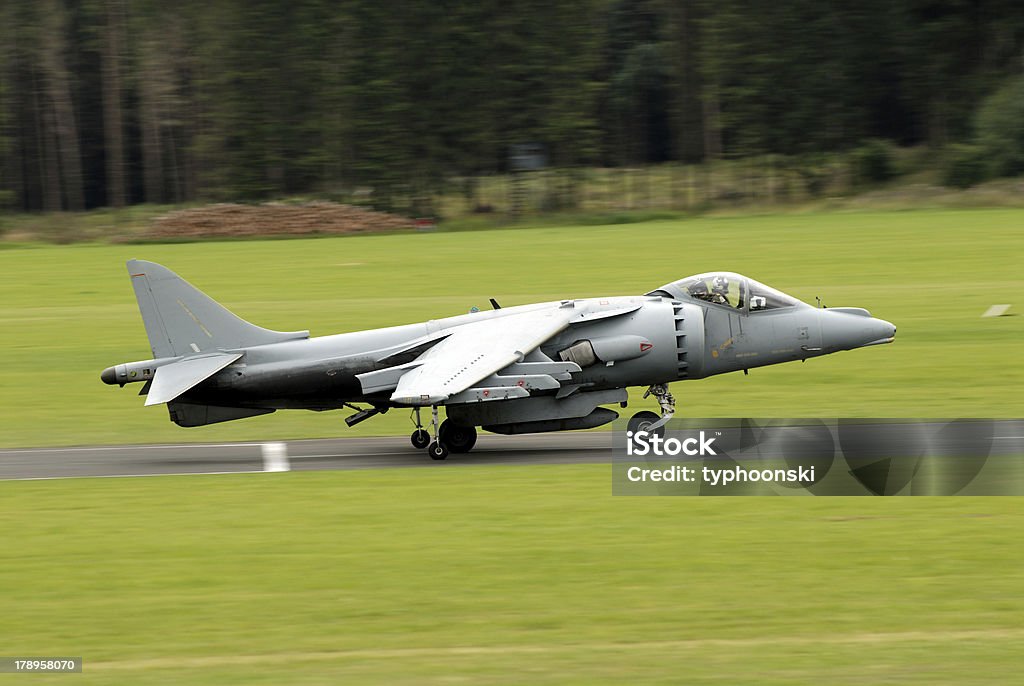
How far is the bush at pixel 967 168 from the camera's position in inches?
2675

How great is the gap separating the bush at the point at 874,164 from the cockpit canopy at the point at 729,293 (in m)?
53.4

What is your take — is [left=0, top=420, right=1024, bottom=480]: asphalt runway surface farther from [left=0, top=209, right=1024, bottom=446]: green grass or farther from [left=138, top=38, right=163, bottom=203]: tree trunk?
[left=138, top=38, right=163, bottom=203]: tree trunk

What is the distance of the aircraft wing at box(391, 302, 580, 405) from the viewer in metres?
19.4

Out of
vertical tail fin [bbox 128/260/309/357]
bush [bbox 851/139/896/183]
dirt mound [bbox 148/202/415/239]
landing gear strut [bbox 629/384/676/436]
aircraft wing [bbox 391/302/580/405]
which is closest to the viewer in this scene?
aircraft wing [bbox 391/302/580/405]

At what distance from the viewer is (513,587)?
13609mm

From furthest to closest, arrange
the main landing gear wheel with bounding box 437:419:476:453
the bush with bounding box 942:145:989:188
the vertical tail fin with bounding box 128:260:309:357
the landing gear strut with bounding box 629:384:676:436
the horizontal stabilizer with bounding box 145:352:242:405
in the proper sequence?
the bush with bounding box 942:145:989:188 → the vertical tail fin with bounding box 128:260:309:357 → the main landing gear wheel with bounding box 437:419:476:453 → the landing gear strut with bounding box 629:384:676:436 → the horizontal stabilizer with bounding box 145:352:242:405

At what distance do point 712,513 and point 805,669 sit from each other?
5.77m

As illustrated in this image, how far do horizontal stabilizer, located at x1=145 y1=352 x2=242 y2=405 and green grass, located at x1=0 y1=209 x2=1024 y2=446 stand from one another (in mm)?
3779

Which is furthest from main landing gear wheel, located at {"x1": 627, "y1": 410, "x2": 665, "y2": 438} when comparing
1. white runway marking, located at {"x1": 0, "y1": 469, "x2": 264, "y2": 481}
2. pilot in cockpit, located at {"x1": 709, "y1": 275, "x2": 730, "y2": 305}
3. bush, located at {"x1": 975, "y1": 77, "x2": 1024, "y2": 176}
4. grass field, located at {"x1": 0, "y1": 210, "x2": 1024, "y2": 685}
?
bush, located at {"x1": 975, "y1": 77, "x2": 1024, "y2": 176}

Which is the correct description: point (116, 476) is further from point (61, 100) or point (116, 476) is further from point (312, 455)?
point (61, 100)

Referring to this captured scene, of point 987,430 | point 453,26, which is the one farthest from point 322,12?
point 987,430

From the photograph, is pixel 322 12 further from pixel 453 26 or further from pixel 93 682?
pixel 93 682

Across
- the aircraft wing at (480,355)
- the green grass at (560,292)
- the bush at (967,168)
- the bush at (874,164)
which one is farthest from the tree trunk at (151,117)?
the aircraft wing at (480,355)

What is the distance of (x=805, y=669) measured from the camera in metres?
10.9
